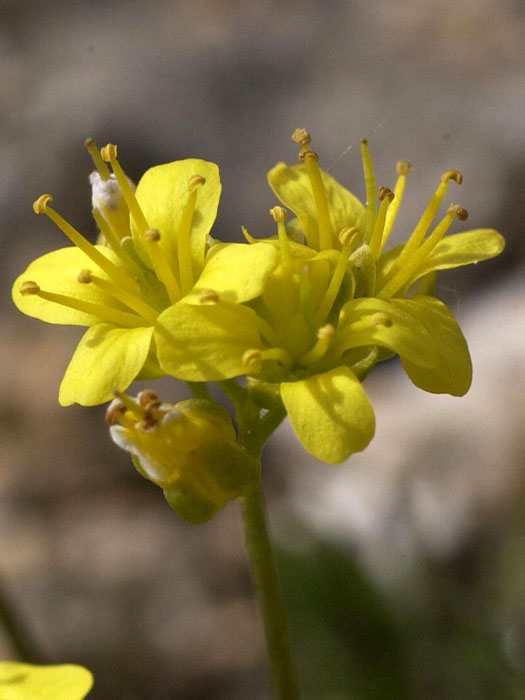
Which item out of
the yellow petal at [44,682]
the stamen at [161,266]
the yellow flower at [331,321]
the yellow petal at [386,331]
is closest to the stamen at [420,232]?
the yellow flower at [331,321]

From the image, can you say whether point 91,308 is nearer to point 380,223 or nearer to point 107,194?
point 107,194

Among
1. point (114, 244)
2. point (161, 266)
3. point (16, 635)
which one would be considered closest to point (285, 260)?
point (161, 266)

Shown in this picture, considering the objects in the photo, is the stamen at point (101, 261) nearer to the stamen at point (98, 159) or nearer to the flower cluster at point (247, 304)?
the flower cluster at point (247, 304)

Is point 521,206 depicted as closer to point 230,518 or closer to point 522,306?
point 522,306

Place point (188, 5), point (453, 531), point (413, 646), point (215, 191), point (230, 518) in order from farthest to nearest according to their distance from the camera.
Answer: point (188, 5), point (230, 518), point (453, 531), point (413, 646), point (215, 191)

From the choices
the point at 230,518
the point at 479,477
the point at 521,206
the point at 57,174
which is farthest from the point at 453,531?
the point at 57,174
